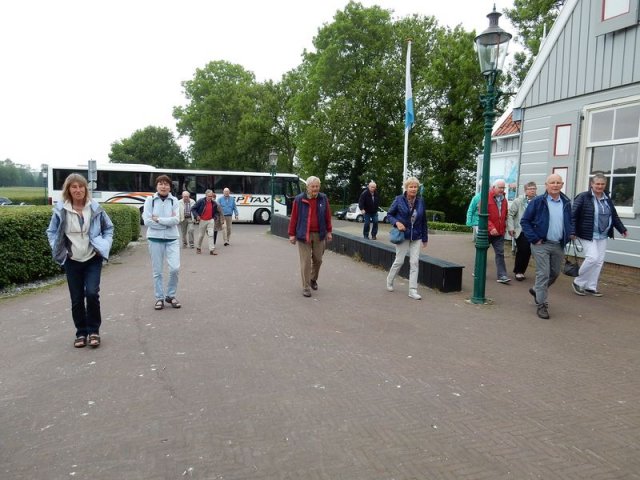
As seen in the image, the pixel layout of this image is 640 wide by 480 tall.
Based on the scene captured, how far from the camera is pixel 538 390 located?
12.9 ft

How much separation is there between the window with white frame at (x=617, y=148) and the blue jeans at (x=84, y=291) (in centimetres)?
793

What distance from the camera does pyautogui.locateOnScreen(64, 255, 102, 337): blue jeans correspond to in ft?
15.9

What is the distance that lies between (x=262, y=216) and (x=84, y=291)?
2421 centimetres

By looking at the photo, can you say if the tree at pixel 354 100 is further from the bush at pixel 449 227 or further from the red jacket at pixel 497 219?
the red jacket at pixel 497 219

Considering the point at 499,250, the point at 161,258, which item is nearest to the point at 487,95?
the point at 499,250

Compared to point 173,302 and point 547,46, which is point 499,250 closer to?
point 547,46

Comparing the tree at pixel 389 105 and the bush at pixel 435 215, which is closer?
the bush at pixel 435 215

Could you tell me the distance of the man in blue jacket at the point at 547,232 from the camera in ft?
20.4

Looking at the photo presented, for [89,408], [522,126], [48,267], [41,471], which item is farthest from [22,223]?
[522,126]

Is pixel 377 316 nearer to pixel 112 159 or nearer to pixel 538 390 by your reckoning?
pixel 538 390

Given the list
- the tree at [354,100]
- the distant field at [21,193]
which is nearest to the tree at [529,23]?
the tree at [354,100]

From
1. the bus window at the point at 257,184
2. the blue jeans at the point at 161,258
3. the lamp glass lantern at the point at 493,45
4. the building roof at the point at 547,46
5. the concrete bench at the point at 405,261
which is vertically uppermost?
the building roof at the point at 547,46

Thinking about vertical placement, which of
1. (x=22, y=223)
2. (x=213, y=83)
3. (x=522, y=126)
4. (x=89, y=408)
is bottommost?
(x=89, y=408)

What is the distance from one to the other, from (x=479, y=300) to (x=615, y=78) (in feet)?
14.9
